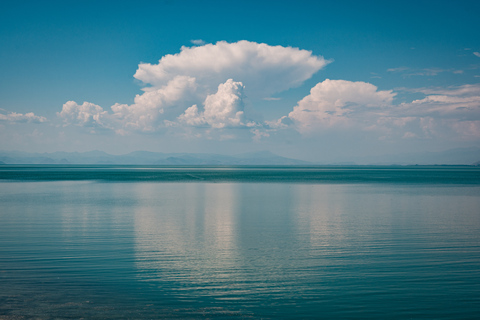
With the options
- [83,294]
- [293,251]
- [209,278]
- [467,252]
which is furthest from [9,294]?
[467,252]

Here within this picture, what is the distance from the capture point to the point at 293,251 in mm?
19750

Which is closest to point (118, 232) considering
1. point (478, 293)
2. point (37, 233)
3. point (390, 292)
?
Result: point (37, 233)

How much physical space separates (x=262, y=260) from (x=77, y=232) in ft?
45.8

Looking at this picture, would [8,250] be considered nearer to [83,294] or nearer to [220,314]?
[83,294]

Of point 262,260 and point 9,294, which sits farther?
point 262,260

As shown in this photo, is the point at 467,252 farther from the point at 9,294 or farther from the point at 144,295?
the point at 9,294

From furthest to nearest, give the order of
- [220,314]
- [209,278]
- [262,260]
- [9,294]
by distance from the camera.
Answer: [262,260] < [209,278] < [9,294] < [220,314]

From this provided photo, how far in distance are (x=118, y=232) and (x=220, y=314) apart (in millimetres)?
15925

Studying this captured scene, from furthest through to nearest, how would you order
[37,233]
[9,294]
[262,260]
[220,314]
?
[37,233] → [262,260] → [9,294] → [220,314]

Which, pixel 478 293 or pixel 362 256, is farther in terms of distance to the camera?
pixel 362 256

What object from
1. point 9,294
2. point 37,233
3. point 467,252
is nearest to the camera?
point 9,294

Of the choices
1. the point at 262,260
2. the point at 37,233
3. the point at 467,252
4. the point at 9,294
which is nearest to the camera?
the point at 9,294

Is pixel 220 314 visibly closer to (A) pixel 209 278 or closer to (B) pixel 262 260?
(A) pixel 209 278

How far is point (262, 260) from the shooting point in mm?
17828
